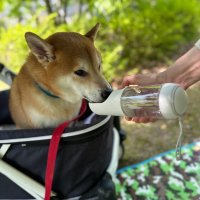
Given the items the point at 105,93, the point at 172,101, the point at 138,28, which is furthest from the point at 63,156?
the point at 138,28

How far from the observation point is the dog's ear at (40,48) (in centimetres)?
176

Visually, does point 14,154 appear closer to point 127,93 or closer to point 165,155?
point 127,93

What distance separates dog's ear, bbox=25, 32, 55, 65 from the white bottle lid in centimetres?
69

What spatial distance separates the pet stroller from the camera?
1734mm

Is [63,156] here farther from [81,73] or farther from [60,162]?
[81,73]

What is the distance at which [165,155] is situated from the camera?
2.72m

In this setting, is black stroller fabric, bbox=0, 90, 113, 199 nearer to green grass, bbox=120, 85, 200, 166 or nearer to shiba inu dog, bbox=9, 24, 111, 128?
shiba inu dog, bbox=9, 24, 111, 128

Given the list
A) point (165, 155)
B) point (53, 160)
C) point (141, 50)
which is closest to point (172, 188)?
point (165, 155)

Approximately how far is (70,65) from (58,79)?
0.31 feet

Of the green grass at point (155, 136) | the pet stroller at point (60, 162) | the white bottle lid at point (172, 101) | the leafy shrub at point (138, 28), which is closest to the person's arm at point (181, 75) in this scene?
the pet stroller at point (60, 162)

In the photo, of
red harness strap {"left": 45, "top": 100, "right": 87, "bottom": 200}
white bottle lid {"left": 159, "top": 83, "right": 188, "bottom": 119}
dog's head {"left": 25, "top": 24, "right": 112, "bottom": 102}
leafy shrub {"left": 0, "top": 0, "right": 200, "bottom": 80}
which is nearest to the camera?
white bottle lid {"left": 159, "top": 83, "right": 188, "bottom": 119}

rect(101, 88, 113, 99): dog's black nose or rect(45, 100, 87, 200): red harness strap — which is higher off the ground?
rect(101, 88, 113, 99): dog's black nose

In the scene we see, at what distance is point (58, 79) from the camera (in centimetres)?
188

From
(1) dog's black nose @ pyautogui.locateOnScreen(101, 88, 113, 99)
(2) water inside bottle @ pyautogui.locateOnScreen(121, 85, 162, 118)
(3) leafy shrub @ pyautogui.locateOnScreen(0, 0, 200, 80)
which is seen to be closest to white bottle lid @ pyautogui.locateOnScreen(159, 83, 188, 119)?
(2) water inside bottle @ pyautogui.locateOnScreen(121, 85, 162, 118)
